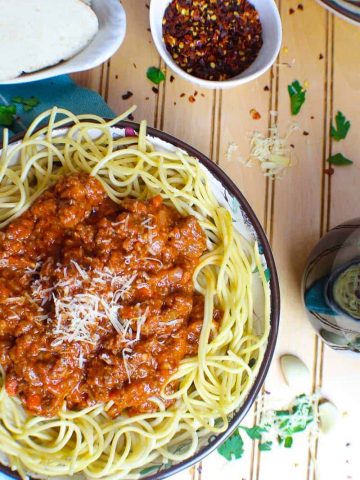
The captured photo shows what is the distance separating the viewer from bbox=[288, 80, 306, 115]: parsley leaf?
3811mm

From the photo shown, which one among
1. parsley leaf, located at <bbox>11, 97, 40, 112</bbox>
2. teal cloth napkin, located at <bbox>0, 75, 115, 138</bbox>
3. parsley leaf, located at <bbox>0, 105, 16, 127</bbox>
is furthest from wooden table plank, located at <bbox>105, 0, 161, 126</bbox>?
parsley leaf, located at <bbox>0, 105, 16, 127</bbox>

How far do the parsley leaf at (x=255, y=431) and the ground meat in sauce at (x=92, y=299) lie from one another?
80cm

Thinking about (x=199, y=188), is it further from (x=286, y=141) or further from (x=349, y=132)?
(x=349, y=132)

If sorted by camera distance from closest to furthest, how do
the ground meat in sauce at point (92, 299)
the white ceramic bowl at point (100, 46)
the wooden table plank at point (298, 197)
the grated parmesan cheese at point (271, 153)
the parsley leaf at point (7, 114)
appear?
the ground meat in sauce at point (92, 299) → the white ceramic bowl at point (100, 46) → the parsley leaf at point (7, 114) → the wooden table plank at point (298, 197) → the grated parmesan cheese at point (271, 153)

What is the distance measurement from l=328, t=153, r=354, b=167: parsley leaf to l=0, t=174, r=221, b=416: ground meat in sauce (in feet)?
3.89

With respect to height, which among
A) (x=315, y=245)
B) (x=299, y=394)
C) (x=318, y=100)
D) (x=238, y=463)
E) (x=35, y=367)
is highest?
(x=318, y=100)

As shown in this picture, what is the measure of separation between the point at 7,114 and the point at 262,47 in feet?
5.12

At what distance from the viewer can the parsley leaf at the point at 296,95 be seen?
12.5 feet

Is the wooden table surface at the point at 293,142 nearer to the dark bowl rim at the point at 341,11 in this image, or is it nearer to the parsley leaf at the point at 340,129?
the parsley leaf at the point at 340,129

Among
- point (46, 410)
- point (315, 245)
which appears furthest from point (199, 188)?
point (46, 410)

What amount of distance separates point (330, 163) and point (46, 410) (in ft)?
7.30

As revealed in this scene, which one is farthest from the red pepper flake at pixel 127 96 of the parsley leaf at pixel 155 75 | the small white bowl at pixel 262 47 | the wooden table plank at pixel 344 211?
the wooden table plank at pixel 344 211

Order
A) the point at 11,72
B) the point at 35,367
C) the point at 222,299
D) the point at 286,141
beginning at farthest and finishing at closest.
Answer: the point at 286,141 < the point at 11,72 < the point at 222,299 < the point at 35,367

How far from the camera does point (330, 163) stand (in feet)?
12.5
